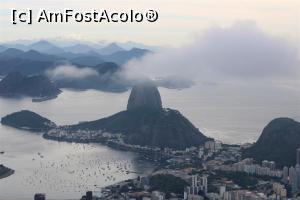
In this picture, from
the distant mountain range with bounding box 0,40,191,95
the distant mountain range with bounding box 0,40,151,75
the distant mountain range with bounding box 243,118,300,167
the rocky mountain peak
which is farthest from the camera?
the distant mountain range with bounding box 0,40,151,75

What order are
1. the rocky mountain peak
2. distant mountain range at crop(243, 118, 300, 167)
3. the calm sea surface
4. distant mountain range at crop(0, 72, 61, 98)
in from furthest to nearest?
distant mountain range at crop(0, 72, 61, 98), the rocky mountain peak, distant mountain range at crop(243, 118, 300, 167), the calm sea surface

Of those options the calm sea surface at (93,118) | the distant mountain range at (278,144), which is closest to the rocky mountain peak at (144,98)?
the calm sea surface at (93,118)

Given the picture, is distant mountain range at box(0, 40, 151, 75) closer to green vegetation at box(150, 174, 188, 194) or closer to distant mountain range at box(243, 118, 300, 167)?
distant mountain range at box(243, 118, 300, 167)

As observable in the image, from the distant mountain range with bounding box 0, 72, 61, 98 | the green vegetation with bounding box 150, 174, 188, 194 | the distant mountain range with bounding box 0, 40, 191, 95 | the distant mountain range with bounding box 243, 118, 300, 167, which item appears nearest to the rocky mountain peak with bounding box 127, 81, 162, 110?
the distant mountain range with bounding box 243, 118, 300, 167

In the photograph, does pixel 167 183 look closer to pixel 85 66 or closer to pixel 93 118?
pixel 93 118

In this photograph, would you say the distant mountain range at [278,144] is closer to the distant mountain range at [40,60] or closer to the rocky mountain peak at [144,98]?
the rocky mountain peak at [144,98]

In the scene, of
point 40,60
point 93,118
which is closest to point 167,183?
point 93,118

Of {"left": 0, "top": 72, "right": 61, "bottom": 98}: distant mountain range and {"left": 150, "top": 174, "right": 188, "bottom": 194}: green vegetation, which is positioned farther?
{"left": 0, "top": 72, "right": 61, "bottom": 98}: distant mountain range
